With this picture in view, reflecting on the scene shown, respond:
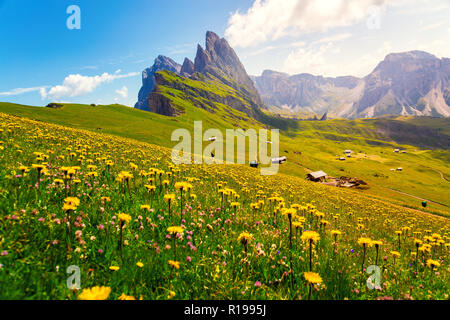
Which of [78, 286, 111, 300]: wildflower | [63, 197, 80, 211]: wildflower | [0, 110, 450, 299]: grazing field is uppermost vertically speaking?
[63, 197, 80, 211]: wildflower

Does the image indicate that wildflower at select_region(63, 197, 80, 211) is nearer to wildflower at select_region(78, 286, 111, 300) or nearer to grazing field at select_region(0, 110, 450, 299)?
grazing field at select_region(0, 110, 450, 299)

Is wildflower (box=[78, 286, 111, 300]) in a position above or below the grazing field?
above

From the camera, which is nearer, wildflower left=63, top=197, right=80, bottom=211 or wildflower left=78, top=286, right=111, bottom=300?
wildflower left=78, top=286, right=111, bottom=300

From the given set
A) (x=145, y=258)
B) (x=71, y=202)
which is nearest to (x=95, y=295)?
(x=145, y=258)

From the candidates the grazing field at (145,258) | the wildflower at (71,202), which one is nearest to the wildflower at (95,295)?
the grazing field at (145,258)

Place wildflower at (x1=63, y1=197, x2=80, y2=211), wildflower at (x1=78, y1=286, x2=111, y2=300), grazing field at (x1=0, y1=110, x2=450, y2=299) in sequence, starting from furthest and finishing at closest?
wildflower at (x1=63, y1=197, x2=80, y2=211) → grazing field at (x1=0, y1=110, x2=450, y2=299) → wildflower at (x1=78, y1=286, x2=111, y2=300)

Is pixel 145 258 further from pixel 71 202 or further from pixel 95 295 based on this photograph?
pixel 95 295

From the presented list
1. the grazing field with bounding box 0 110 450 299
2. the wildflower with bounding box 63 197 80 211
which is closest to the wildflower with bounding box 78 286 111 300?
the grazing field with bounding box 0 110 450 299

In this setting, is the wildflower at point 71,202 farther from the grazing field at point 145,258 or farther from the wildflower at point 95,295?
the wildflower at point 95,295
